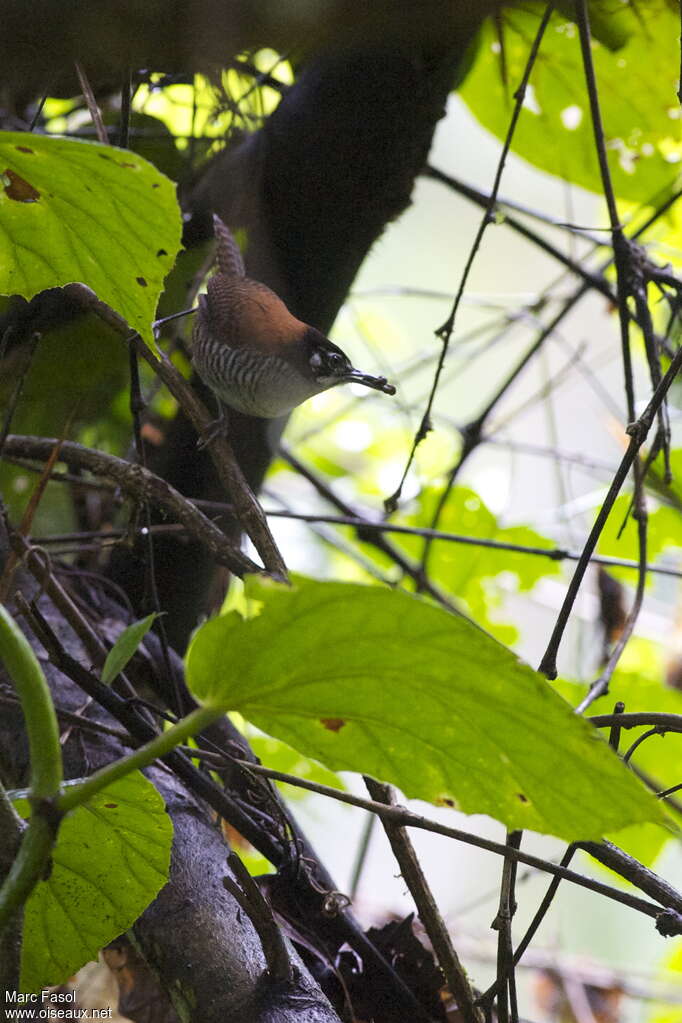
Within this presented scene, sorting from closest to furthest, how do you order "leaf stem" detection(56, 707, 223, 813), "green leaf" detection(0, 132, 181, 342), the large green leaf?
"leaf stem" detection(56, 707, 223, 813)
"green leaf" detection(0, 132, 181, 342)
the large green leaf

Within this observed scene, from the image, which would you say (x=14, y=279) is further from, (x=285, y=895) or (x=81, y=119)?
(x=81, y=119)

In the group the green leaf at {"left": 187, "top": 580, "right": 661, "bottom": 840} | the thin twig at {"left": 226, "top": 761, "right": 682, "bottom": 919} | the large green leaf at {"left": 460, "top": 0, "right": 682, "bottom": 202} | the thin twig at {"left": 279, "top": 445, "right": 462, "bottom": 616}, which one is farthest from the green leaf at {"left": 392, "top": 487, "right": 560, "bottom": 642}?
the green leaf at {"left": 187, "top": 580, "right": 661, "bottom": 840}

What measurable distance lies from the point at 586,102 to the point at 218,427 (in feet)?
2.35

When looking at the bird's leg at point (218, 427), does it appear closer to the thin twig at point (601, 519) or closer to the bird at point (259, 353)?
the bird at point (259, 353)

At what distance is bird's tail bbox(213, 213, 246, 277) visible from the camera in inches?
27.5

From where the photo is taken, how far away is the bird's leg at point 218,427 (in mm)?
730

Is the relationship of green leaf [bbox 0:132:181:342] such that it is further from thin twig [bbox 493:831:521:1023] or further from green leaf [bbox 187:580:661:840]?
thin twig [bbox 493:831:521:1023]

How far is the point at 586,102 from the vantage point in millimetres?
1123

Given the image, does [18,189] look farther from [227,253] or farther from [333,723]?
[333,723]

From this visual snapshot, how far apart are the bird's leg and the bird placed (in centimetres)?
6

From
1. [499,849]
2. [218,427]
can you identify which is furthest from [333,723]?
[218,427]

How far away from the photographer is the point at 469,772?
0.41 m

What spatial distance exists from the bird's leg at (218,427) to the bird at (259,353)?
56 millimetres

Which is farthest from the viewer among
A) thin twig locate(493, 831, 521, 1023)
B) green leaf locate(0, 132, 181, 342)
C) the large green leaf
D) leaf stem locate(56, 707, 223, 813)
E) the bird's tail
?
the large green leaf
